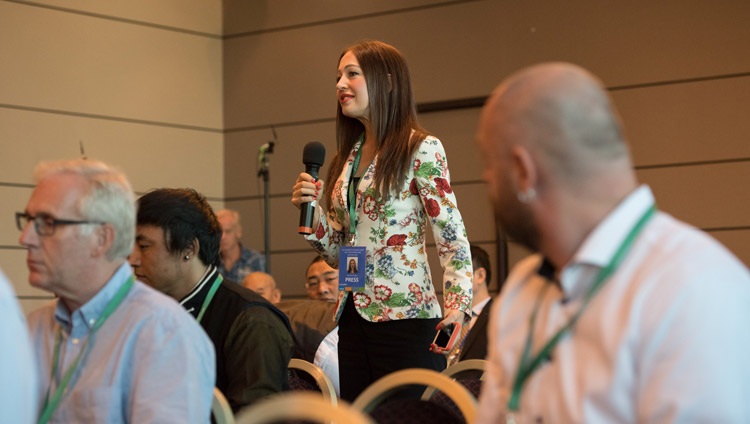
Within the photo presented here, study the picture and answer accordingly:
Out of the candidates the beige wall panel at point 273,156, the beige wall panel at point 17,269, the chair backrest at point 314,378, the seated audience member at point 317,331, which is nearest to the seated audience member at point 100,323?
the chair backrest at point 314,378

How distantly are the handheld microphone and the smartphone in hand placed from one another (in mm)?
497

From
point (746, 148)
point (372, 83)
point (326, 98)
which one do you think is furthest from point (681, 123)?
point (372, 83)

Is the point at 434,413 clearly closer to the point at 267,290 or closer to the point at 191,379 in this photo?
the point at 191,379

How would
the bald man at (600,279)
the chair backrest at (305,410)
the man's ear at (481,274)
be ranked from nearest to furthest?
the bald man at (600,279)
the chair backrest at (305,410)
the man's ear at (481,274)

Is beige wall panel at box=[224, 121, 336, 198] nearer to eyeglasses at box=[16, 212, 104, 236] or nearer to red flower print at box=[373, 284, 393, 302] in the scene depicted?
red flower print at box=[373, 284, 393, 302]

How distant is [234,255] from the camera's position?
6.55 metres

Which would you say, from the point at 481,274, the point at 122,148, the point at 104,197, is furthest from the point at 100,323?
the point at 122,148

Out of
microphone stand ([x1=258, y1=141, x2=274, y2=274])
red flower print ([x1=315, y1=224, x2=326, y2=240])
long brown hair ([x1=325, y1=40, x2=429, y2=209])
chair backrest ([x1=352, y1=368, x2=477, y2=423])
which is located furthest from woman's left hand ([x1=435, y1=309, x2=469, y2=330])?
microphone stand ([x1=258, y1=141, x2=274, y2=274])

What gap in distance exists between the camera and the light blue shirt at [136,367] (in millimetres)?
1919

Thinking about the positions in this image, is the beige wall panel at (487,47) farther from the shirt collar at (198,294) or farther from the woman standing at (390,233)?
the shirt collar at (198,294)

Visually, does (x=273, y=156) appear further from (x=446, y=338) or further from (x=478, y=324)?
(x=446, y=338)

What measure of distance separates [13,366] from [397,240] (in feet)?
4.76

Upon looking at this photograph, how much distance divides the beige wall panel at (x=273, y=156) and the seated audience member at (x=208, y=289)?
402cm

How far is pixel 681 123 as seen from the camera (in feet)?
19.4
